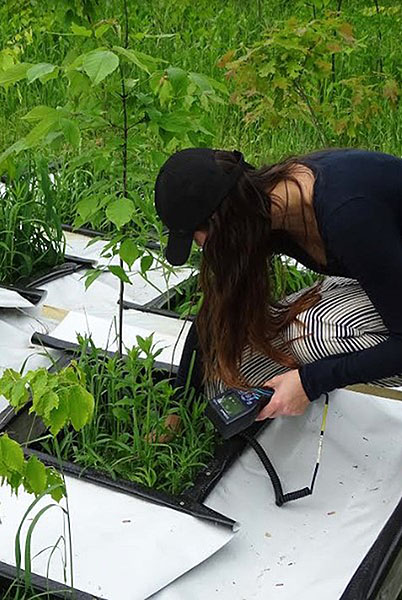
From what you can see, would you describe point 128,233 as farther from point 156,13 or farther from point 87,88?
point 156,13

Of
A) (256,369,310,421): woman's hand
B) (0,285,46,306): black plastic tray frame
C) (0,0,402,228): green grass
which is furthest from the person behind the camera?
(0,0,402,228): green grass

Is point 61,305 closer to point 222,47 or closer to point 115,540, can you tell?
point 115,540

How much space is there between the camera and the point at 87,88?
6.61 feet

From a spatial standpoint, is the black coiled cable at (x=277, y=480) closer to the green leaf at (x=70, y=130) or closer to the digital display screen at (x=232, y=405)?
the digital display screen at (x=232, y=405)

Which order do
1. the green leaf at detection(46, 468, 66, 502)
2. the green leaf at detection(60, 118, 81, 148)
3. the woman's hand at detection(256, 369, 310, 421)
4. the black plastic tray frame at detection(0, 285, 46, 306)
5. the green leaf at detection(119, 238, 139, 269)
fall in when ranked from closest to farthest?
the green leaf at detection(46, 468, 66, 502) → the green leaf at detection(60, 118, 81, 148) → the woman's hand at detection(256, 369, 310, 421) → the green leaf at detection(119, 238, 139, 269) → the black plastic tray frame at detection(0, 285, 46, 306)

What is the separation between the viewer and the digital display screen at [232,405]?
6.91 feet

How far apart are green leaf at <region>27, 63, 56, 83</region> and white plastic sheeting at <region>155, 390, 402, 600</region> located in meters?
0.99

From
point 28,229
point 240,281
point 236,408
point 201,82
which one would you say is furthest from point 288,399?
point 28,229

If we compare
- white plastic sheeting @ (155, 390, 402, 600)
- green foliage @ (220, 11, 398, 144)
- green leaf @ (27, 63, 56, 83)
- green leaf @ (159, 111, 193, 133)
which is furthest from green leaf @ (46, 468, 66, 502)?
green foliage @ (220, 11, 398, 144)

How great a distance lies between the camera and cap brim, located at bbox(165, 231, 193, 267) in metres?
1.85

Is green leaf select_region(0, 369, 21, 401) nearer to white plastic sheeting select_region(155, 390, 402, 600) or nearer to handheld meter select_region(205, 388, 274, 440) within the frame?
white plastic sheeting select_region(155, 390, 402, 600)

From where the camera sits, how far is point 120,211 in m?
2.09

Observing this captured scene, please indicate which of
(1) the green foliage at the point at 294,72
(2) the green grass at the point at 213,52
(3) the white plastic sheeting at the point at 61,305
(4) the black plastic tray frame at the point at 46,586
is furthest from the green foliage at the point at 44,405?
(1) the green foliage at the point at 294,72

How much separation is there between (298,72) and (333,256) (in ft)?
5.03
